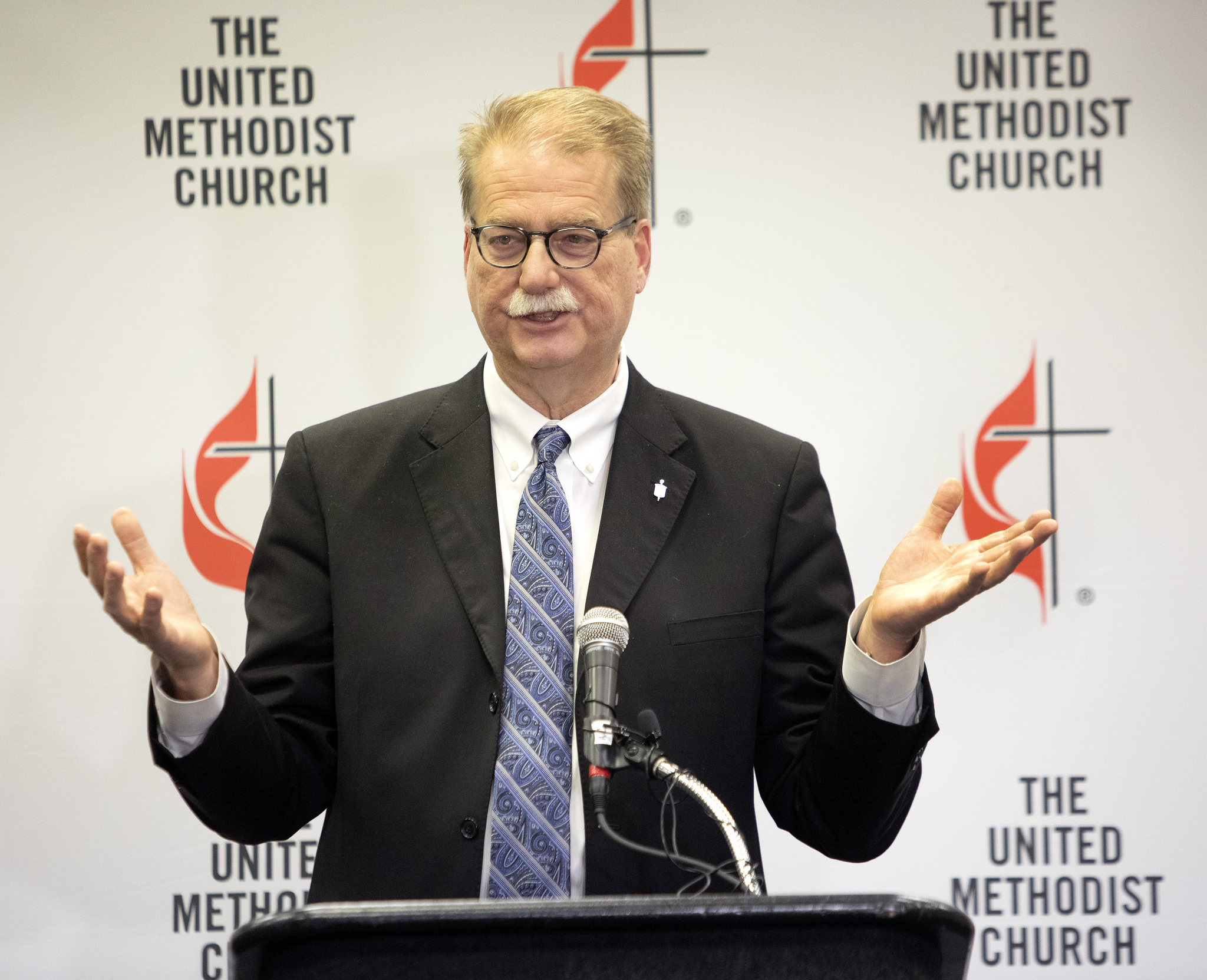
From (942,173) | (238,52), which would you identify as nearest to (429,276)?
(238,52)

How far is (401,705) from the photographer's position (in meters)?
1.75

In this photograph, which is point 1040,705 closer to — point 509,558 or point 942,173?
point 942,173

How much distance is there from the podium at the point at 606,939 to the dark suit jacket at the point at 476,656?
2.14 ft

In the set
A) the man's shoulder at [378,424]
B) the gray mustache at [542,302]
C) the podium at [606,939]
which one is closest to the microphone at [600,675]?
the podium at [606,939]

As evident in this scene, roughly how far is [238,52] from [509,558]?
5.78ft

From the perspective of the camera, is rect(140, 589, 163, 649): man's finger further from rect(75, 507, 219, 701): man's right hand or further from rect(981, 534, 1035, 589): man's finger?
rect(981, 534, 1035, 589): man's finger

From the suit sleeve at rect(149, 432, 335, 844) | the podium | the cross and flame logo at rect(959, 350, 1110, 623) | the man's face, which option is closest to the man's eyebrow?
the man's face

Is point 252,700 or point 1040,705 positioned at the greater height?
point 252,700

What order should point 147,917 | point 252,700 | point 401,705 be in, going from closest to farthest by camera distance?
point 252,700 < point 401,705 < point 147,917

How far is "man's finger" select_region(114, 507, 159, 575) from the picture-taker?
1440 millimetres

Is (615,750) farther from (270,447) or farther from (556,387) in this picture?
(270,447)

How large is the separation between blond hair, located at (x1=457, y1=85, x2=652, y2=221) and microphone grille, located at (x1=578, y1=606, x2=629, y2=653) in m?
0.79

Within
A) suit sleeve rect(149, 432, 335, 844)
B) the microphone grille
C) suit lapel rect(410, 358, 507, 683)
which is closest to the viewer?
the microphone grille

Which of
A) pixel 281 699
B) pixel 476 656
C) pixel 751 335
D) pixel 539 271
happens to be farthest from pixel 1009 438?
pixel 281 699
